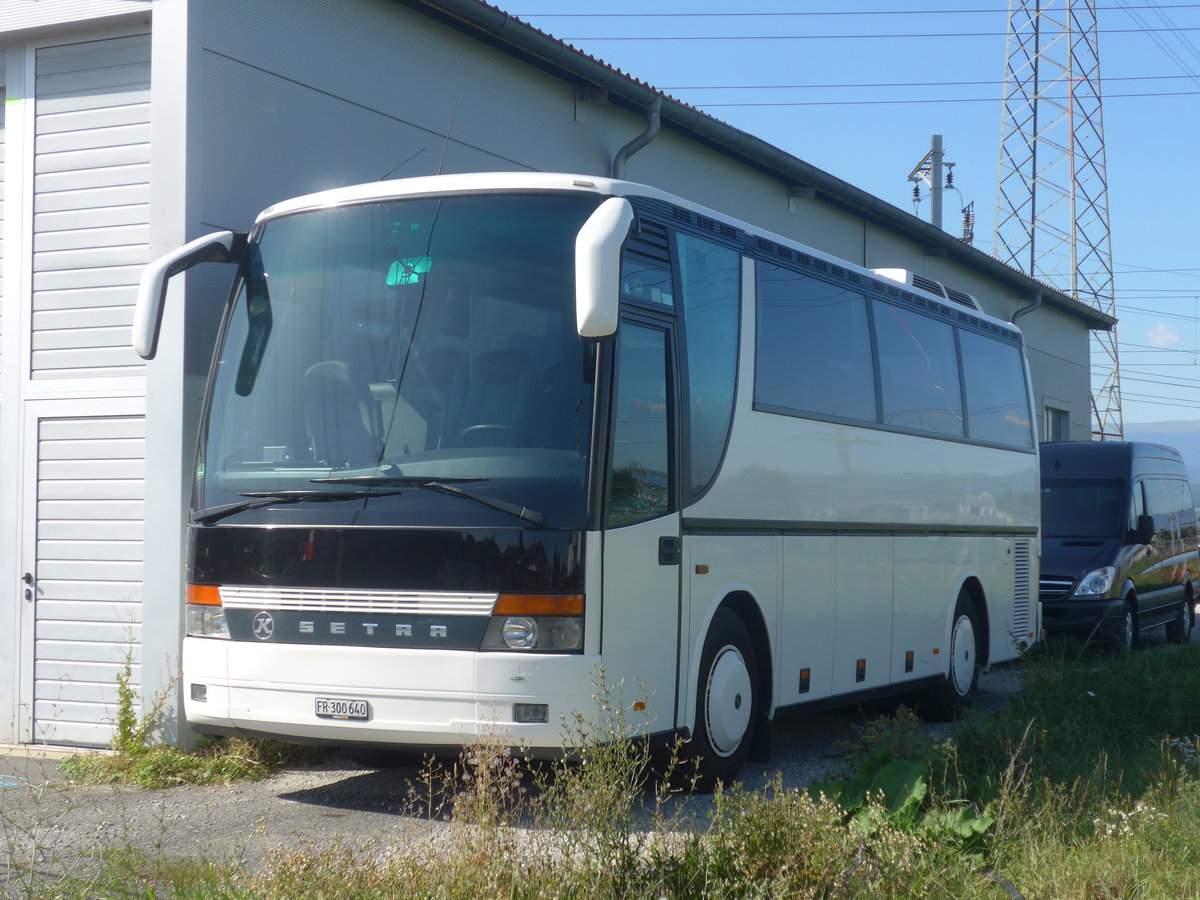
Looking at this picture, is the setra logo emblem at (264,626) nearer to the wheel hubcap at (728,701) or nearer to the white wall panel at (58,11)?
the wheel hubcap at (728,701)

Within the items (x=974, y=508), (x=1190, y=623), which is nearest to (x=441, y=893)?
(x=974, y=508)

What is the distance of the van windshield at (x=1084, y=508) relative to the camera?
Result: 1545cm

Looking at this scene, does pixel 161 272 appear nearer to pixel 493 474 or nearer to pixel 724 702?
Result: pixel 493 474

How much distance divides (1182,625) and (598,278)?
46.6 ft

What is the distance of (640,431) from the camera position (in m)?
6.91

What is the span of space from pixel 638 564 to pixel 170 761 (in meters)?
3.20

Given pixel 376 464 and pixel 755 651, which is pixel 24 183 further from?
pixel 755 651

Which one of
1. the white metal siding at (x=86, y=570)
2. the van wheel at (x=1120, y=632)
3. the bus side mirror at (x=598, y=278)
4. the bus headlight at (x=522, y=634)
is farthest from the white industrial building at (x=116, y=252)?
the van wheel at (x=1120, y=632)

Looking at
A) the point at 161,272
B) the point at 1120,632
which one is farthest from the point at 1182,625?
the point at 161,272

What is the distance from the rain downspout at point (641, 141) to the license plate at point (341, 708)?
8.24 m

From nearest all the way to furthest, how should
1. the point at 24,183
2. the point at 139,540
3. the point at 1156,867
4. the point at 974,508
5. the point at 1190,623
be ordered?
the point at 1156,867 < the point at 139,540 < the point at 24,183 < the point at 974,508 < the point at 1190,623

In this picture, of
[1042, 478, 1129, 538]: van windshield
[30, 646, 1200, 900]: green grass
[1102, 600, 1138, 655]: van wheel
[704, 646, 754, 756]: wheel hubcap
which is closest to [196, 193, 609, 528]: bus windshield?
[30, 646, 1200, 900]: green grass

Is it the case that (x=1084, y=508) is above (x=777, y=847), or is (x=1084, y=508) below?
above

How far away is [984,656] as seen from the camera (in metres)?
11.9
